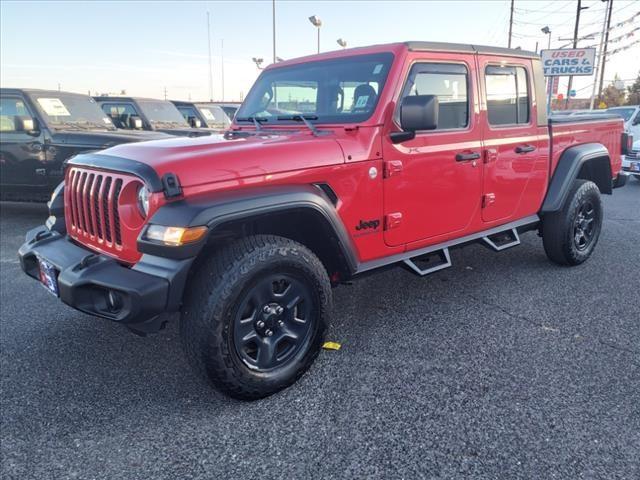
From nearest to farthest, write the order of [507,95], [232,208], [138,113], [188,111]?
[232,208] → [507,95] → [138,113] → [188,111]

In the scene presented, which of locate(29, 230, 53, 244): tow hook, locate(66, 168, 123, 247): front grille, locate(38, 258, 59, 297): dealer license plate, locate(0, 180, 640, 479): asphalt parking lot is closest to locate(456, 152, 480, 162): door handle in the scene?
locate(0, 180, 640, 479): asphalt parking lot

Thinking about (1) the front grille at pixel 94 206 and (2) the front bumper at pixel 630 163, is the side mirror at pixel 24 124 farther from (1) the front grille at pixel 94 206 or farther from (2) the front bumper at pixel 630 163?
(2) the front bumper at pixel 630 163

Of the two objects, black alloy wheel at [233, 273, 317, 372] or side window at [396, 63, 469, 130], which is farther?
side window at [396, 63, 469, 130]

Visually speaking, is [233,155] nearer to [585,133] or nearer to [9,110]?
[585,133]

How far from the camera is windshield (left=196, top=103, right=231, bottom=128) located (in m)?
13.1

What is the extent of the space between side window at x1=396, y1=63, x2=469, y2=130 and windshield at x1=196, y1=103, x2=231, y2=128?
1037cm

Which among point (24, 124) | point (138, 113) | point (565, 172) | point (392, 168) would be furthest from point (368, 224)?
point (138, 113)

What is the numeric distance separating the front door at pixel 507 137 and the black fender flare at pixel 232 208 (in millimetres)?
1583

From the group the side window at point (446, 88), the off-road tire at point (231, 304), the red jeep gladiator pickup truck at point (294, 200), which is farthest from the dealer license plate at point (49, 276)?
the side window at point (446, 88)

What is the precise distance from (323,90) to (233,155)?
46.4 inches

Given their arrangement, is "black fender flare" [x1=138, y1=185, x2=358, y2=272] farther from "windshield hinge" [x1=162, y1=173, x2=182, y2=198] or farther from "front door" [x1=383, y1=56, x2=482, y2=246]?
"front door" [x1=383, y1=56, x2=482, y2=246]

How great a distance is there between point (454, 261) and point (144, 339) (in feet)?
10.0

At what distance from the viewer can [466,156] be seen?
11.1ft

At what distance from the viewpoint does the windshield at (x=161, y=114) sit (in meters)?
10.1
